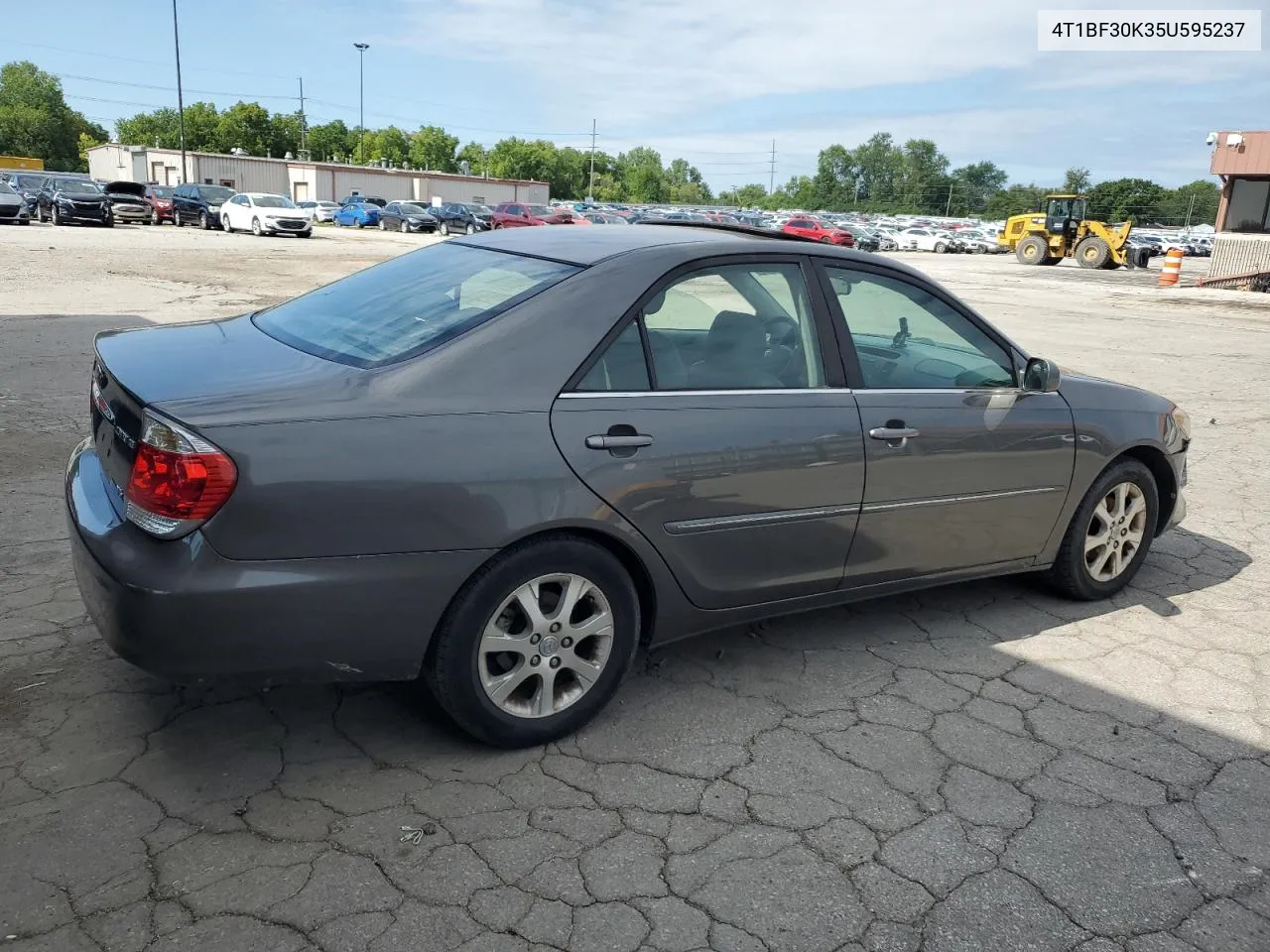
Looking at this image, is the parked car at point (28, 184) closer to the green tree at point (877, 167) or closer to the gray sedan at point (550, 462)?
the gray sedan at point (550, 462)

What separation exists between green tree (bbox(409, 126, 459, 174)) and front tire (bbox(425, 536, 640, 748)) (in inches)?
5172

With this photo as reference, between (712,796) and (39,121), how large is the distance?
13444 centimetres

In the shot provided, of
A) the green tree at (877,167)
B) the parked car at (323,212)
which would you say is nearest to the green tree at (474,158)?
the green tree at (877,167)

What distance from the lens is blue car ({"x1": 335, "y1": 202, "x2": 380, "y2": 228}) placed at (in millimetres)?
51438

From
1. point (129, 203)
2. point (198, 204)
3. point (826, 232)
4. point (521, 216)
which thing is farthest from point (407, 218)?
point (826, 232)

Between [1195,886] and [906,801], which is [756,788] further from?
[1195,886]

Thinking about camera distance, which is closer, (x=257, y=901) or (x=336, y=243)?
(x=257, y=901)

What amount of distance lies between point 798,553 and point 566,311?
1170 mm

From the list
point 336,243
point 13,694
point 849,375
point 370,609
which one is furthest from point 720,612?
point 336,243

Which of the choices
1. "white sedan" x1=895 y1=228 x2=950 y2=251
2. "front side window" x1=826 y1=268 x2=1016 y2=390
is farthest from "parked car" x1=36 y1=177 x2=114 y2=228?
"front side window" x1=826 y1=268 x2=1016 y2=390

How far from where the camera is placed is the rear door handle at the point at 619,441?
120 inches

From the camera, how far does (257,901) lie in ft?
7.97

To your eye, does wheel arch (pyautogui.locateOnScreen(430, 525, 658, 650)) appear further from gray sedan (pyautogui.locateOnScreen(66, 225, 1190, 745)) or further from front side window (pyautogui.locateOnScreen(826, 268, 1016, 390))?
front side window (pyautogui.locateOnScreen(826, 268, 1016, 390))

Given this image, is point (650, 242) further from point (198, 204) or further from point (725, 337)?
point (198, 204)
